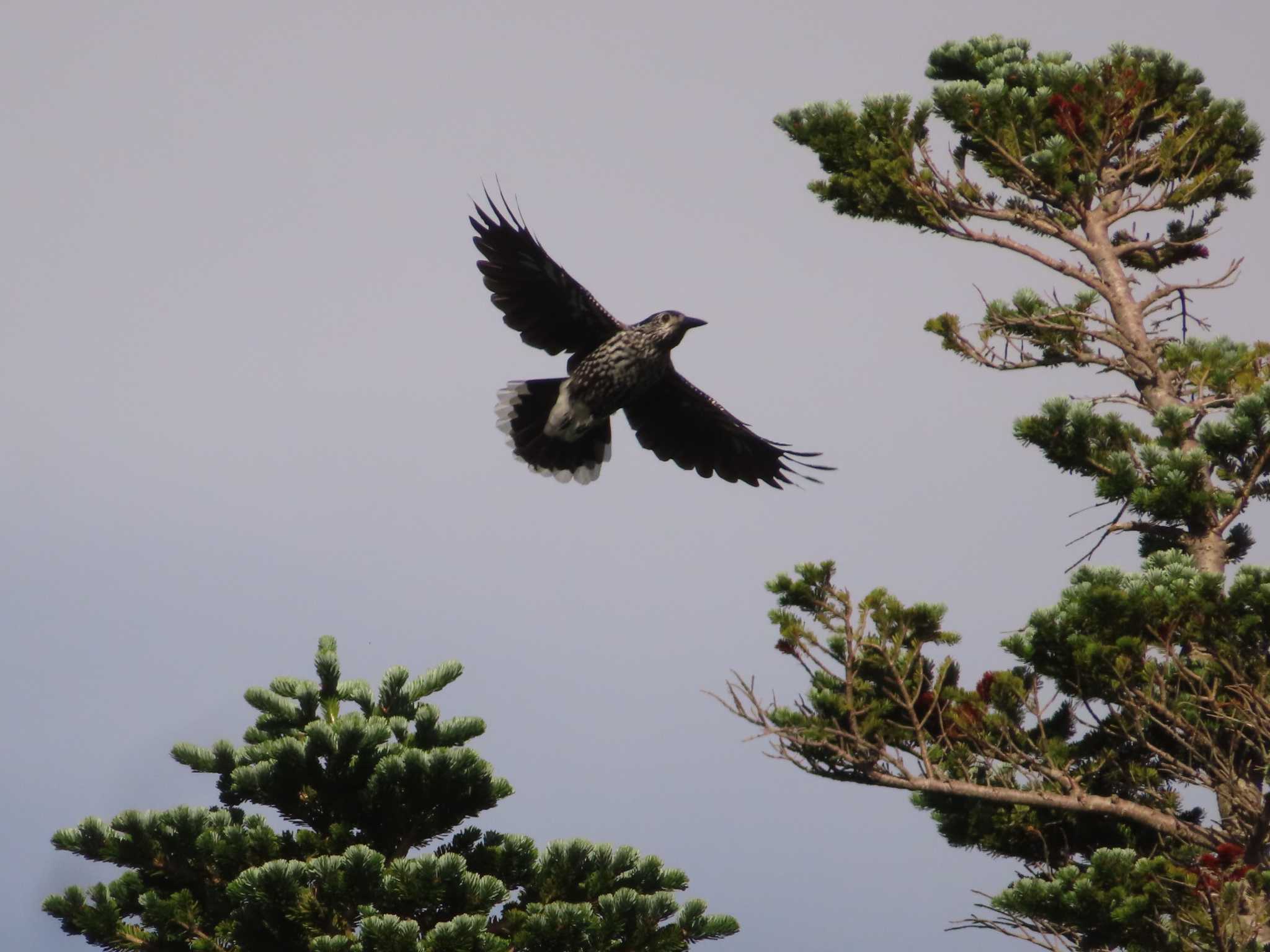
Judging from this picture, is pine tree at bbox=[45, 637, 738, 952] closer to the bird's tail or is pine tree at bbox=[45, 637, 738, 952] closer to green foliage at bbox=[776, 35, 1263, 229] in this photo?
the bird's tail

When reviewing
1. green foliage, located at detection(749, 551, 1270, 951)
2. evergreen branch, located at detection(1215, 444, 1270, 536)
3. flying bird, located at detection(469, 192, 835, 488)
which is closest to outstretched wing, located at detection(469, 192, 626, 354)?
flying bird, located at detection(469, 192, 835, 488)

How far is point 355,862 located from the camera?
261 inches

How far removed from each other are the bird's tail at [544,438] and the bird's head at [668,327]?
876mm

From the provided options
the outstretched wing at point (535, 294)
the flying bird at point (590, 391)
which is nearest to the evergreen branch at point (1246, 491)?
the flying bird at point (590, 391)

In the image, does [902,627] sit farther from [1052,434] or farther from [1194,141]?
[1194,141]

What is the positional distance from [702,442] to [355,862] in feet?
16.2

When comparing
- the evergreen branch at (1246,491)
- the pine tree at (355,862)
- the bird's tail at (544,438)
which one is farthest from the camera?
the bird's tail at (544,438)

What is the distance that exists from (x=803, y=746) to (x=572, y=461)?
317 cm

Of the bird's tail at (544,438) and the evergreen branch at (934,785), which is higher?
the bird's tail at (544,438)

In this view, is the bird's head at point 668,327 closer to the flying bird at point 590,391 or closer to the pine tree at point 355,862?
the flying bird at point 590,391

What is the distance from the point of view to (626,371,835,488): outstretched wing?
34.4 feet

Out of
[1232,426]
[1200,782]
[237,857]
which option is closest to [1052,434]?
[1232,426]

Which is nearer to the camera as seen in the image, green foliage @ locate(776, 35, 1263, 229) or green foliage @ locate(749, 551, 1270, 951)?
green foliage @ locate(749, 551, 1270, 951)

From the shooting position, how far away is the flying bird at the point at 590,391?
9469 mm
